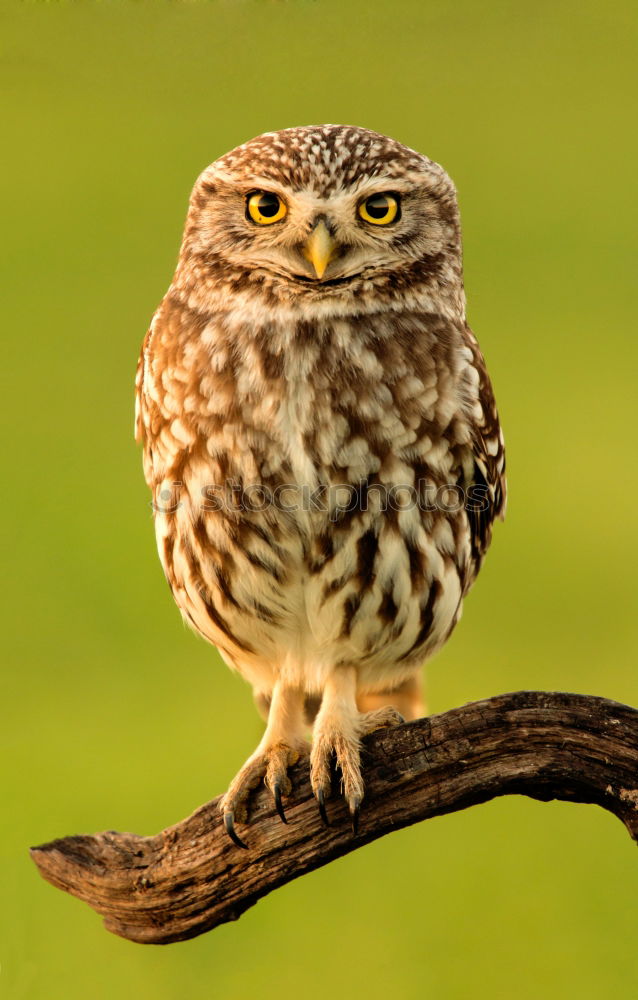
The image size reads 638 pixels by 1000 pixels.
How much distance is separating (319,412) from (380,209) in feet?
1.13

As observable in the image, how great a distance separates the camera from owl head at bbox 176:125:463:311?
1.93 meters

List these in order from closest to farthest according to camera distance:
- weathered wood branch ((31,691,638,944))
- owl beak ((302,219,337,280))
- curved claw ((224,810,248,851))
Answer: weathered wood branch ((31,691,638,944)) < owl beak ((302,219,337,280)) < curved claw ((224,810,248,851))

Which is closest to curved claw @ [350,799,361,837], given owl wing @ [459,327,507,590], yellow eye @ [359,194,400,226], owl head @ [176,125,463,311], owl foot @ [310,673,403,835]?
owl foot @ [310,673,403,835]

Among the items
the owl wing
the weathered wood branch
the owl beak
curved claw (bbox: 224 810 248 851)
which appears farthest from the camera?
the owl wing

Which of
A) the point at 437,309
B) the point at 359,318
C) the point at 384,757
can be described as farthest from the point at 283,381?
the point at 384,757

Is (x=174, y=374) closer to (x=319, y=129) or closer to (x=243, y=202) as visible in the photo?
(x=243, y=202)

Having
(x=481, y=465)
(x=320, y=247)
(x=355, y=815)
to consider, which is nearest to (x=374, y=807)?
(x=355, y=815)

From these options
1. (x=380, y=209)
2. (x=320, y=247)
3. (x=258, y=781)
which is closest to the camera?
(x=320, y=247)

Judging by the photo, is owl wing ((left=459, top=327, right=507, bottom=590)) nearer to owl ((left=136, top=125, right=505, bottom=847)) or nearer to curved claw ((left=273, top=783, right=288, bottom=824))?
owl ((left=136, top=125, right=505, bottom=847))

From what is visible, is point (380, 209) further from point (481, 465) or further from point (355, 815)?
point (355, 815)

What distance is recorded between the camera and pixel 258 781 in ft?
6.88

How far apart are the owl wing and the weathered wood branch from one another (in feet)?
1.40

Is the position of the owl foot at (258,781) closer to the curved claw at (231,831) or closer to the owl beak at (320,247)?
the curved claw at (231,831)

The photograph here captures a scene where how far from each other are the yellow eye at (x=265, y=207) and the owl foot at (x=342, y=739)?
0.81 metres
